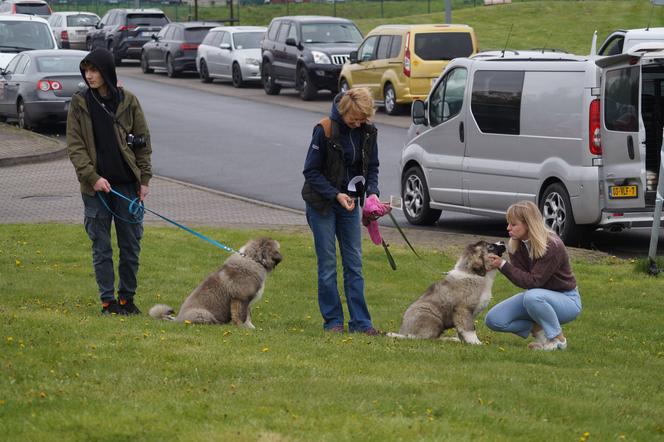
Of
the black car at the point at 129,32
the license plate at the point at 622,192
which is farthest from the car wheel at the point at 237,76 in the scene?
the license plate at the point at 622,192

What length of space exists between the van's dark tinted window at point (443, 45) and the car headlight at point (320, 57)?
429cm

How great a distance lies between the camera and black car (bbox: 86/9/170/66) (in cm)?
4747

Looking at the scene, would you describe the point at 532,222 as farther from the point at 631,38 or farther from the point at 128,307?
the point at 631,38

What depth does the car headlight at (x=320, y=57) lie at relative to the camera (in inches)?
1314

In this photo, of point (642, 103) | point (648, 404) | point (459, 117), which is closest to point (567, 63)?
point (642, 103)

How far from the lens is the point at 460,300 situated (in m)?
9.23

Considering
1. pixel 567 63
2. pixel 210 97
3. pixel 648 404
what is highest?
pixel 567 63

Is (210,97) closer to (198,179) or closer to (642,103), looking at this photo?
(198,179)

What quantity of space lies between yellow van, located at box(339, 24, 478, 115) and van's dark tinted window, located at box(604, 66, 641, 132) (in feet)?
46.7

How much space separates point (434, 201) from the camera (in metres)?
16.9

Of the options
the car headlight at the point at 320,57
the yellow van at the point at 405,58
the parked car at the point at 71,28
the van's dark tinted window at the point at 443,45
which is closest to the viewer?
the yellow van at the point at 405,58

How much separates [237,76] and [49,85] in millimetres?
12341

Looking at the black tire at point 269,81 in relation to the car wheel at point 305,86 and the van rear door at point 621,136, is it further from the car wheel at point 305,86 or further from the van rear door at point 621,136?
the van rear door at point 621,136

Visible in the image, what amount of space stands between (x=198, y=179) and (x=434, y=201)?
5.57m
